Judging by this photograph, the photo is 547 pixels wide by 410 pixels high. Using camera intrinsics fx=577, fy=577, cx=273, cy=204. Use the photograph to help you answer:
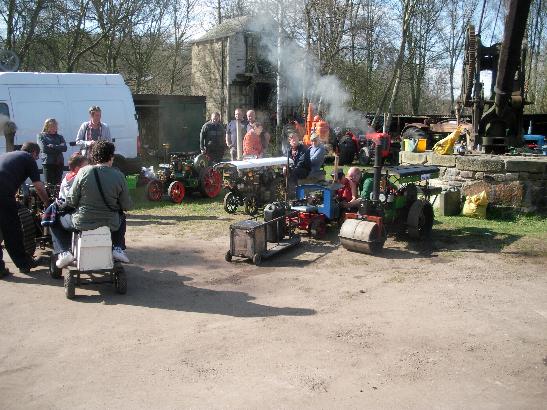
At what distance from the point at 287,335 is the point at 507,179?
7131 mm

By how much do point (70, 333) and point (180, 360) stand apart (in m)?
1.18

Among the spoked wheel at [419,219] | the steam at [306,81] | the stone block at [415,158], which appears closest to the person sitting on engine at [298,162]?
the spoked wheel at [419,219]

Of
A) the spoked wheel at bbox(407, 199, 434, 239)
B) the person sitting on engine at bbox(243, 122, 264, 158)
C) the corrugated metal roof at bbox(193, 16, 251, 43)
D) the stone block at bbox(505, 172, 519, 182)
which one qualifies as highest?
the corrugated metal roof at bbox(193, 16, 251, 43)

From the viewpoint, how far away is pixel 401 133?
22.0m

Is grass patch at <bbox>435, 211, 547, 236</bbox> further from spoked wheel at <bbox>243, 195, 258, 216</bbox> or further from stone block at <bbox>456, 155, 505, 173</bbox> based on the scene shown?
spoked wheel at <bbox>243, 195, 258, 216</bbox>

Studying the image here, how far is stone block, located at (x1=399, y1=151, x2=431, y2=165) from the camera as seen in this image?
40.6ft

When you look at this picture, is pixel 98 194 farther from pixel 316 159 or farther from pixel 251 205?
pixel 316 159

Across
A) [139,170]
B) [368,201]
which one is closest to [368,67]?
[139,170]

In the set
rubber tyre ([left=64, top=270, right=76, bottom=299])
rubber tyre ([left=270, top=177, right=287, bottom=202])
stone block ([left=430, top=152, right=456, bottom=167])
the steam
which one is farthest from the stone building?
rubber tyre ([left=64, top=270, right=76, bottom=299])

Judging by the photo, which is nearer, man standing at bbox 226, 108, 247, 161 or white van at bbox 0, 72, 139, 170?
white van at bbox 0, 72, 139, 170

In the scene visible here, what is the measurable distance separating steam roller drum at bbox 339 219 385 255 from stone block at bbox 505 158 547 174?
4.11 m

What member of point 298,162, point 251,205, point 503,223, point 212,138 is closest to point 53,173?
point 251,205

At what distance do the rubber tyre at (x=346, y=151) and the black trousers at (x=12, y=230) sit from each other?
43.8 feet

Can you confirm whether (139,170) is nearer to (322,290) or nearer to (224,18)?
(322,290)
